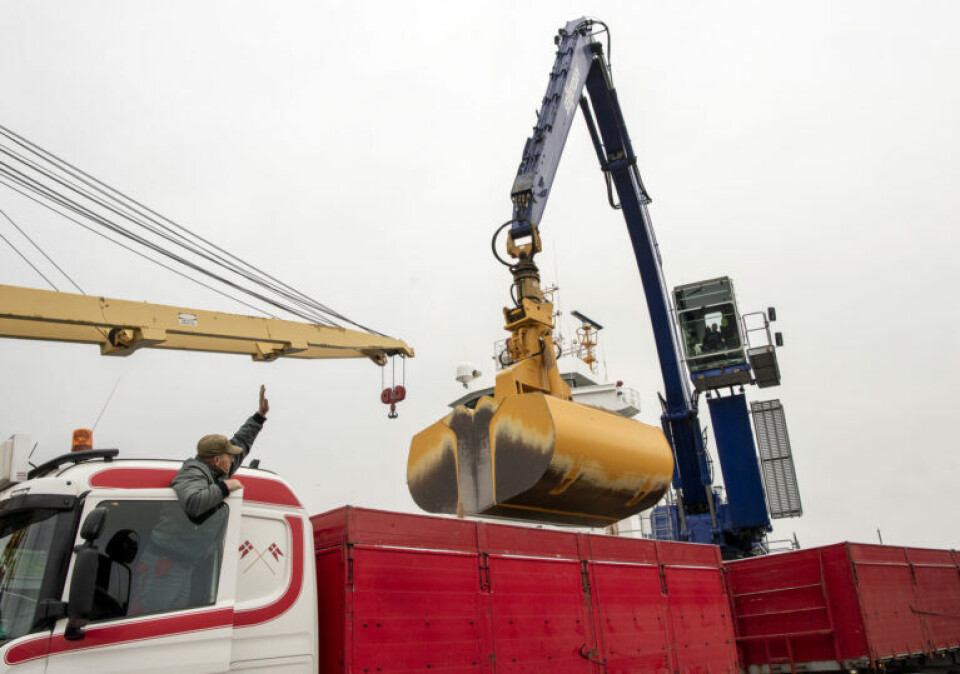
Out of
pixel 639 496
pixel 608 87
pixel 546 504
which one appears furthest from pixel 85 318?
pixel 608 87

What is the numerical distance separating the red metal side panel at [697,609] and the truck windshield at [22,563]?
640 cm

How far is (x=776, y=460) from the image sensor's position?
733 inches

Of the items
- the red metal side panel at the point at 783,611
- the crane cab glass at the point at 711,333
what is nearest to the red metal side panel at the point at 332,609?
the red metal side panel at the point at 783,611

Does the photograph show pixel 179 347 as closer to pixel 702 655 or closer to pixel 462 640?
pixel 462 640

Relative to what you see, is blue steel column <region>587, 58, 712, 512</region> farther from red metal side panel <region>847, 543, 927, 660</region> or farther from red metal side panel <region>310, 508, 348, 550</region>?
red metal side panel <region>310, 508, 348, 550</region>

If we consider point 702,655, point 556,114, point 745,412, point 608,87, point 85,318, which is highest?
point 608,87

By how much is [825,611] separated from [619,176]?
33.5 feet

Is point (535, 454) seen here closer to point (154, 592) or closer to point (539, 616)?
point (539, 616)

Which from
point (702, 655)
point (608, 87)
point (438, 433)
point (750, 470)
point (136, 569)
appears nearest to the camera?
point (136, 569)

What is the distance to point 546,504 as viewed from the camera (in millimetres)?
7512

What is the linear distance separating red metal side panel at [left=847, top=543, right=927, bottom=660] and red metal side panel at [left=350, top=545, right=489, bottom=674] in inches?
222

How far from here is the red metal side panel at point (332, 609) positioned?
5.32 meters

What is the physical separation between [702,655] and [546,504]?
3018 mm

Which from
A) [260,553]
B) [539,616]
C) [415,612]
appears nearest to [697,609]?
[539,616]
